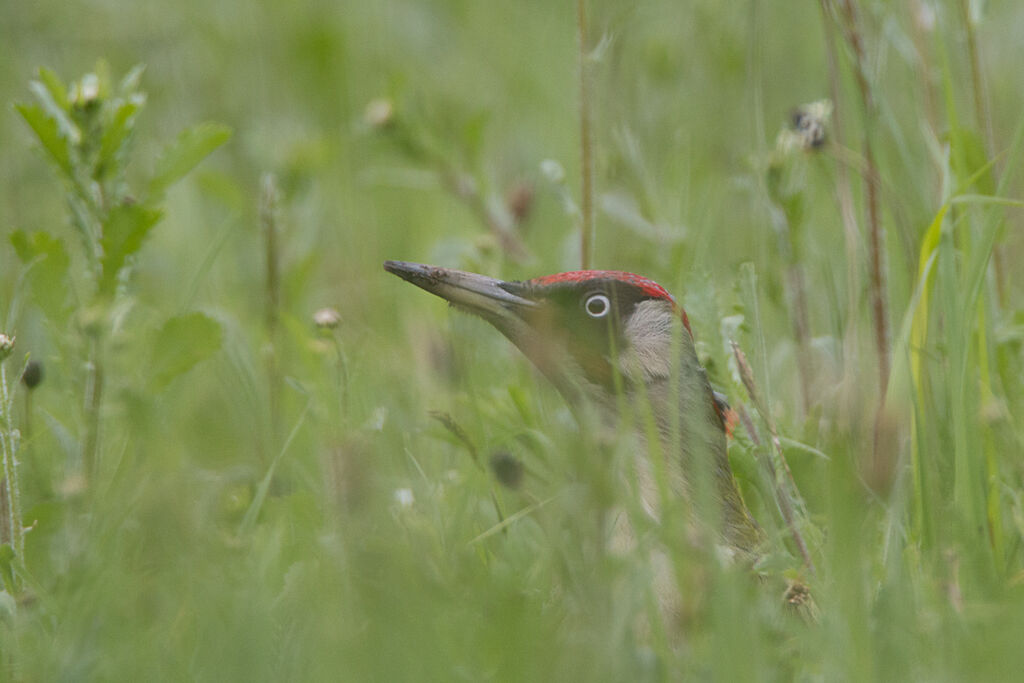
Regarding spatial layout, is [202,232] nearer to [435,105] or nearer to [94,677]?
[435,105]

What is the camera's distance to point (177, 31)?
6559 mm

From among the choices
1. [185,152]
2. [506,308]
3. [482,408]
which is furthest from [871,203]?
[185,152]

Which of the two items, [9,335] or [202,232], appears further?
[202,232]

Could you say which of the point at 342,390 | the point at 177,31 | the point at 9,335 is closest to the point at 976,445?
the point at 342,390

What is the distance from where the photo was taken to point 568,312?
323 centimetres

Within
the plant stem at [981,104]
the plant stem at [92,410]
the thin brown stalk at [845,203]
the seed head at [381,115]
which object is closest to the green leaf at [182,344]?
the plant stem at [92,410]

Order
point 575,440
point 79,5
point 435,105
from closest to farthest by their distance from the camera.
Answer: point 575,440 → point 435,105 → point 79,5

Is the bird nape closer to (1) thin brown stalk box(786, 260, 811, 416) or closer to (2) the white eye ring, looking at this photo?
(2) the white eye ring

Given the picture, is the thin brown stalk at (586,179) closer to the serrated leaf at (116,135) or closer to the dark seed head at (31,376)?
the serrated leaf at (116,135)

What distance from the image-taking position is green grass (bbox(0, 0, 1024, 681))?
6.50 ft

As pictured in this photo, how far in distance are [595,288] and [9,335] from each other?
1.40 metres

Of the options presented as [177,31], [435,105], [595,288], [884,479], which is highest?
[177,31]

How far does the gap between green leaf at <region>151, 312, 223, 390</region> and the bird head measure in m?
0.55

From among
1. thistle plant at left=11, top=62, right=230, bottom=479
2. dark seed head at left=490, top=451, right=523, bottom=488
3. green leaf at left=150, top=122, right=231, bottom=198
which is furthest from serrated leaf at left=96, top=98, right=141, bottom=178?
dark seed head at left=490, top=451, right=523, bottom=488
